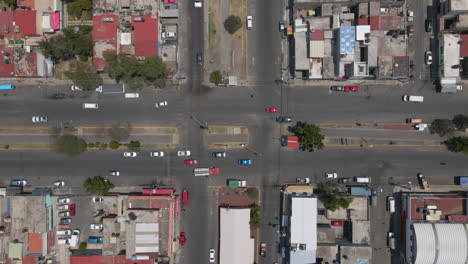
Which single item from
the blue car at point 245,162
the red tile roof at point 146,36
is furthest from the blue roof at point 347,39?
the red tile roof at point 146,36

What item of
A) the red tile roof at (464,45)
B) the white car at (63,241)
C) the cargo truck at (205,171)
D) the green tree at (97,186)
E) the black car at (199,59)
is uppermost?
the red tile roof at (464,45)

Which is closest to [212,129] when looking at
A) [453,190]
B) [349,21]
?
[349,21]

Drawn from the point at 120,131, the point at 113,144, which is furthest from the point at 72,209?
the point at 120,131

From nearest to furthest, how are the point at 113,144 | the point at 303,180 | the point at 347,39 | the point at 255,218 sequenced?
1. the point at 347,39
2. the point at 255,218
3. the point at 113,144
4. the point at 303,180

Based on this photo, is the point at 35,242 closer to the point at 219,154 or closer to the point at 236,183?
the point at 219,154

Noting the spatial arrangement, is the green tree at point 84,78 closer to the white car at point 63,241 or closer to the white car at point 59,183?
the white car at point 59,183

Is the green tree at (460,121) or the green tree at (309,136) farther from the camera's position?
the green tree at (309,136)

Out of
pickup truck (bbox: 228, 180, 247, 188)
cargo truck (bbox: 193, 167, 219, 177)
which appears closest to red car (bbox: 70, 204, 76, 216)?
cargo truck (bbox: 193, 167, 219, 177)

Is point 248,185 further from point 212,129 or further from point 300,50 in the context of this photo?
point 300,50
